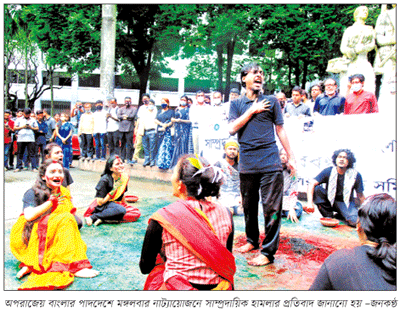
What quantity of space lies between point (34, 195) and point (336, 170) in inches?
154

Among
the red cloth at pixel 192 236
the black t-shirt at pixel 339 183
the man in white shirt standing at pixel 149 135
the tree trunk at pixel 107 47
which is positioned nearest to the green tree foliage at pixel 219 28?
the tree trunk at pixel 107 47

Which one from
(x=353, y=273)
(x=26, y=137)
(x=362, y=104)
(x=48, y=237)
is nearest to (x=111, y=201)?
(x=48, y=237)

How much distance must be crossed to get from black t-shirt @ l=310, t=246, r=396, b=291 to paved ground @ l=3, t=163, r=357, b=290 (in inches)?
57.2

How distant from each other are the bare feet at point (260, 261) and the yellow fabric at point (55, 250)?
1.51m

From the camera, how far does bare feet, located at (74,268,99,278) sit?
11.1ft

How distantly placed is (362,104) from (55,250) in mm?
5047

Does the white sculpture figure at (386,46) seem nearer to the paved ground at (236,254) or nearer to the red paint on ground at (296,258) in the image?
the paved ground at (236,254)

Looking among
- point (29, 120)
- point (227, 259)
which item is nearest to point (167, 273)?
point (227, 259)

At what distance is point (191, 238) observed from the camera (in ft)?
6.84

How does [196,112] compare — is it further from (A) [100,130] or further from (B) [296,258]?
(B) [296,258]

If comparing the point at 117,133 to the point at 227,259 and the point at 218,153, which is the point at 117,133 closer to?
the point at 218,153

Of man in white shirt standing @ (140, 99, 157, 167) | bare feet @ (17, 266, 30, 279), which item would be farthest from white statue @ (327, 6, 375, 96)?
bare feet @ (17, 266, 30, 279)

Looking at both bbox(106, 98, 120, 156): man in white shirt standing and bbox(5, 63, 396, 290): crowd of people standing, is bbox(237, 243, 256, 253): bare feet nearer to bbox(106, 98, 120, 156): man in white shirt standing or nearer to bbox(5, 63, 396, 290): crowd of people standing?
bbox(5, 63, 396, 290): crowd of people standing

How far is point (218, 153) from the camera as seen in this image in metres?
7.67
